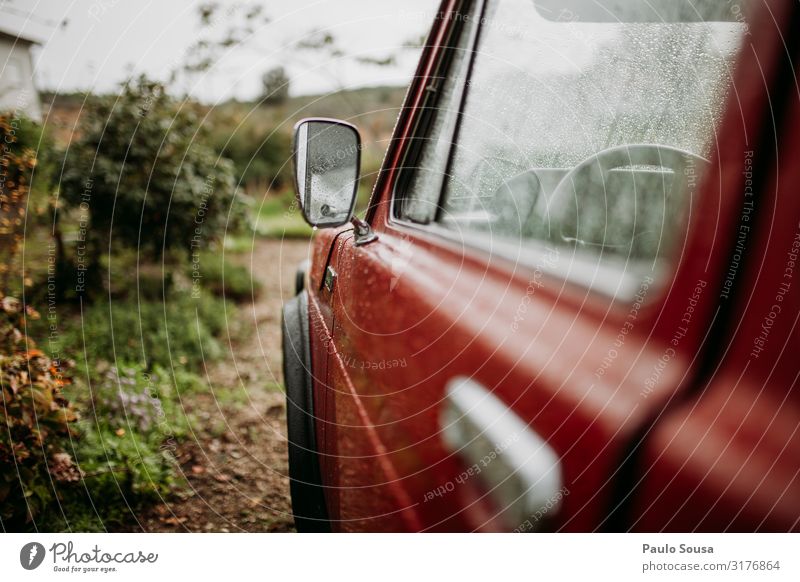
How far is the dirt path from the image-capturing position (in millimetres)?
2719

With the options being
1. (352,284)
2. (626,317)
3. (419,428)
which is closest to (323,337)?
(352,284)

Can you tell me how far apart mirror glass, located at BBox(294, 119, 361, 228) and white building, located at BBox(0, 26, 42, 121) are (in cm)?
142

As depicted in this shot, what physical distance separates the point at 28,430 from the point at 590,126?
251 centimetres

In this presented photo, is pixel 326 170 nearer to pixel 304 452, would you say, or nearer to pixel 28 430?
pixel 304 452

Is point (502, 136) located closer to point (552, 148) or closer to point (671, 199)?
point (552, 148)

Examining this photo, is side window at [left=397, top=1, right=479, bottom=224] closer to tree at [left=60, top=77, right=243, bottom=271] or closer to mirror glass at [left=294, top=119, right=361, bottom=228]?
mirror glass at [left=294, top=119, right=361, bottom=228]

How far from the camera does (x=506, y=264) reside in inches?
40.8

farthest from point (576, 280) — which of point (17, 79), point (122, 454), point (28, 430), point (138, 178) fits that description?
point (17, 79)

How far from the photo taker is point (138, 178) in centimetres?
521

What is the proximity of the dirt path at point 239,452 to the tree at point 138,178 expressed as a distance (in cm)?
135

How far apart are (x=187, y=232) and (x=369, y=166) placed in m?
6.23

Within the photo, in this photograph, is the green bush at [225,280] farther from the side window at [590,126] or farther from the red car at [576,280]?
the side window at [590,126]

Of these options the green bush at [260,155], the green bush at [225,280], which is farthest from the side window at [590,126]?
the green bush at [260,155]

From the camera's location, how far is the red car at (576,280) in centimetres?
62
